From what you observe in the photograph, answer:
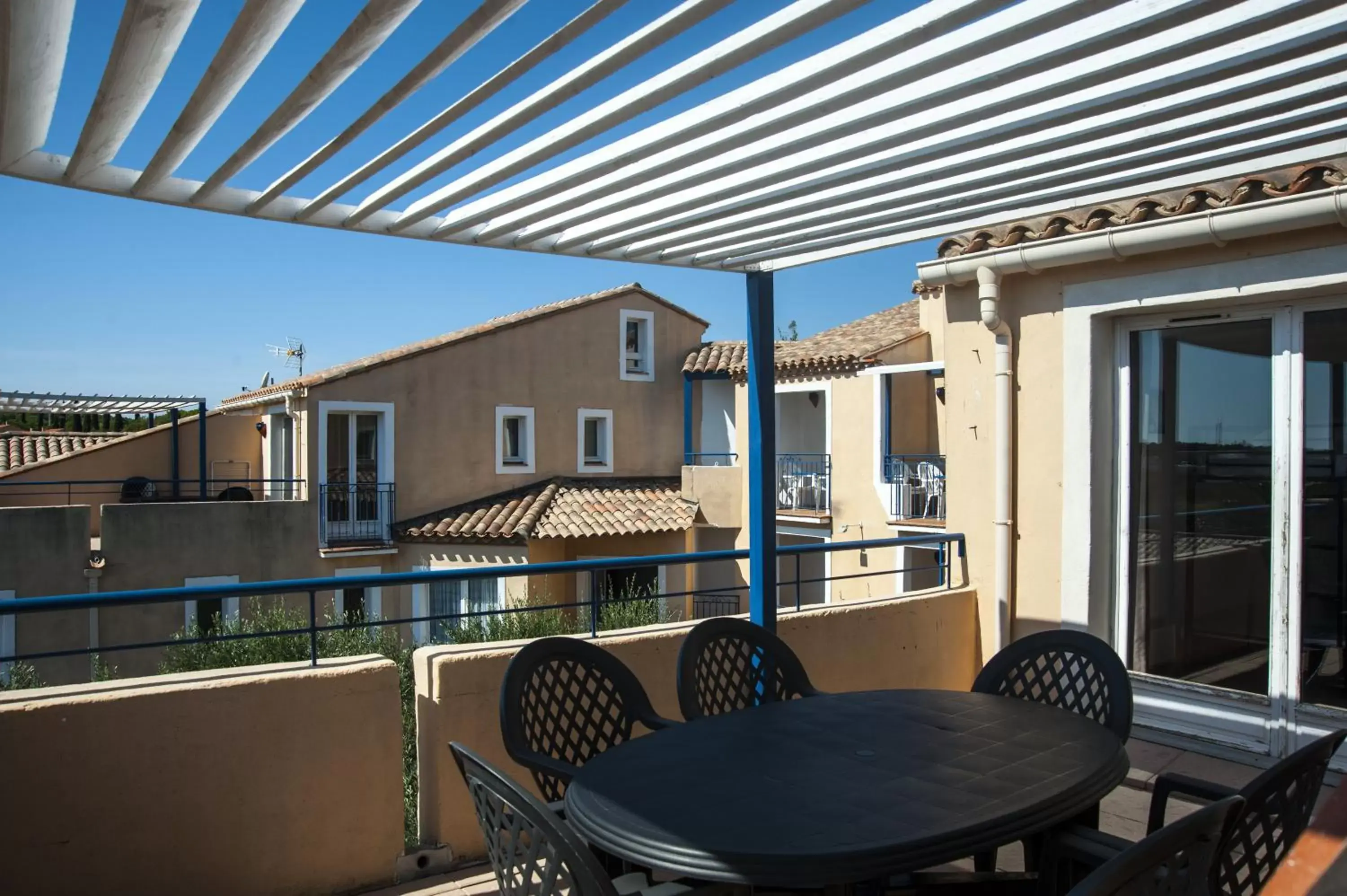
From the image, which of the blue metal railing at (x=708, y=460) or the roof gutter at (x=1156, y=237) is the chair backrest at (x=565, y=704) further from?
the blue metal railing at (x=708, y=460)

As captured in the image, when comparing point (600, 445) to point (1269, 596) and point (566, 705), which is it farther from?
point (566, 705)

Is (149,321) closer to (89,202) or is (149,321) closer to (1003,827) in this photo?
(89,202)

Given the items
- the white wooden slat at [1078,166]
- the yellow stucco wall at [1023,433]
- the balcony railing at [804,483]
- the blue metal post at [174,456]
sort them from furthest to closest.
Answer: the blue metal post at [174,456]
the balcony railing at [804,483]
the yellow stucco wall at [1023,433]
the white wooden slat at [1078,166]

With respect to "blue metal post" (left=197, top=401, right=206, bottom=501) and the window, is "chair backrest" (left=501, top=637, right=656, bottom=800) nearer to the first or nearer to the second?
the window

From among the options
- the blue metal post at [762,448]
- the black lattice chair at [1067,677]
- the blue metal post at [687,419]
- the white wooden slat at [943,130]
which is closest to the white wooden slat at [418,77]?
the white wooden slat at [943,130]

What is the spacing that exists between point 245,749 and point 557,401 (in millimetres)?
17128

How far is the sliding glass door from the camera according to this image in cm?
433

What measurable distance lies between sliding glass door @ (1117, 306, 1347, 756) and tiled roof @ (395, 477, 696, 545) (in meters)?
13.1

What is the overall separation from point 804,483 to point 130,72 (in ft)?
59.5

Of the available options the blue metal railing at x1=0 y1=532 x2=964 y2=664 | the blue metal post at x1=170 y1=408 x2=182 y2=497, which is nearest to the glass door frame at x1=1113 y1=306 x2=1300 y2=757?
the blue metal railing at x1=0 y1=532 x2=964 y2=664

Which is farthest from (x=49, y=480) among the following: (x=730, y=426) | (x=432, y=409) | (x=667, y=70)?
(x=667, y=70)

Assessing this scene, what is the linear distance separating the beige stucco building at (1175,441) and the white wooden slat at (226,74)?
13.3 feet

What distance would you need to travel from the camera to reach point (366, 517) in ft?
61.3

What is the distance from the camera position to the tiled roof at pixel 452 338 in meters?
18.0
